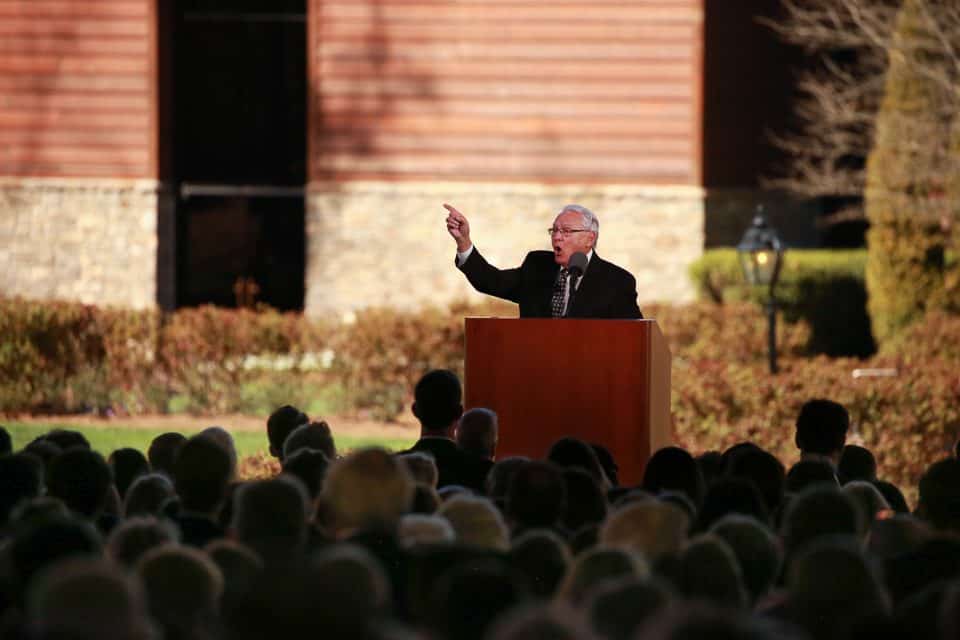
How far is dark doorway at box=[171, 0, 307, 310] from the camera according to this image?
25.1 metres

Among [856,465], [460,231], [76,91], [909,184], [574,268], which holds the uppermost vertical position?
[76,91]

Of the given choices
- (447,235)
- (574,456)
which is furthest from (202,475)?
(447,235)

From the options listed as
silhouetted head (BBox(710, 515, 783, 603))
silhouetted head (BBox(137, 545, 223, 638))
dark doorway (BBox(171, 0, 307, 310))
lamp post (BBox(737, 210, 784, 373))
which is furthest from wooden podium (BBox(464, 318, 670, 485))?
dark doorway (BBox(171, 0, 307, 310))

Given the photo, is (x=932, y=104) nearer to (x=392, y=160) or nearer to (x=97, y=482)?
(x=392, y=160)

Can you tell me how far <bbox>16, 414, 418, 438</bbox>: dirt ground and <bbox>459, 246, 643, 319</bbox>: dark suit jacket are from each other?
769 centimetres

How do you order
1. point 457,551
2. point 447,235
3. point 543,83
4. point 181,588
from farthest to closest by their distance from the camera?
point 543,83, point 447,235, point 457,551, point 181,588

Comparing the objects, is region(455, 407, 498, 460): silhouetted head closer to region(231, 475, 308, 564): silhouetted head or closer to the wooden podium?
the wooden podium

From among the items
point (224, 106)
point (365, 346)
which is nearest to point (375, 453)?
point (365, 346)

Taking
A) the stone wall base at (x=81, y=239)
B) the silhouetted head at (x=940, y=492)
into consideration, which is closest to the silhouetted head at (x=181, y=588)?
the silhouetted head at (x=940, y=492)

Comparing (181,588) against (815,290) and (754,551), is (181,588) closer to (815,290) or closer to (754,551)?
(754,551)

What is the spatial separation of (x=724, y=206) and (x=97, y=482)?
19.3 m

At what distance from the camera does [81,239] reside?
75.4 feet

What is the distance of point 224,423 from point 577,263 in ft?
29.9

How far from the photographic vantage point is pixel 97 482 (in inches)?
137
